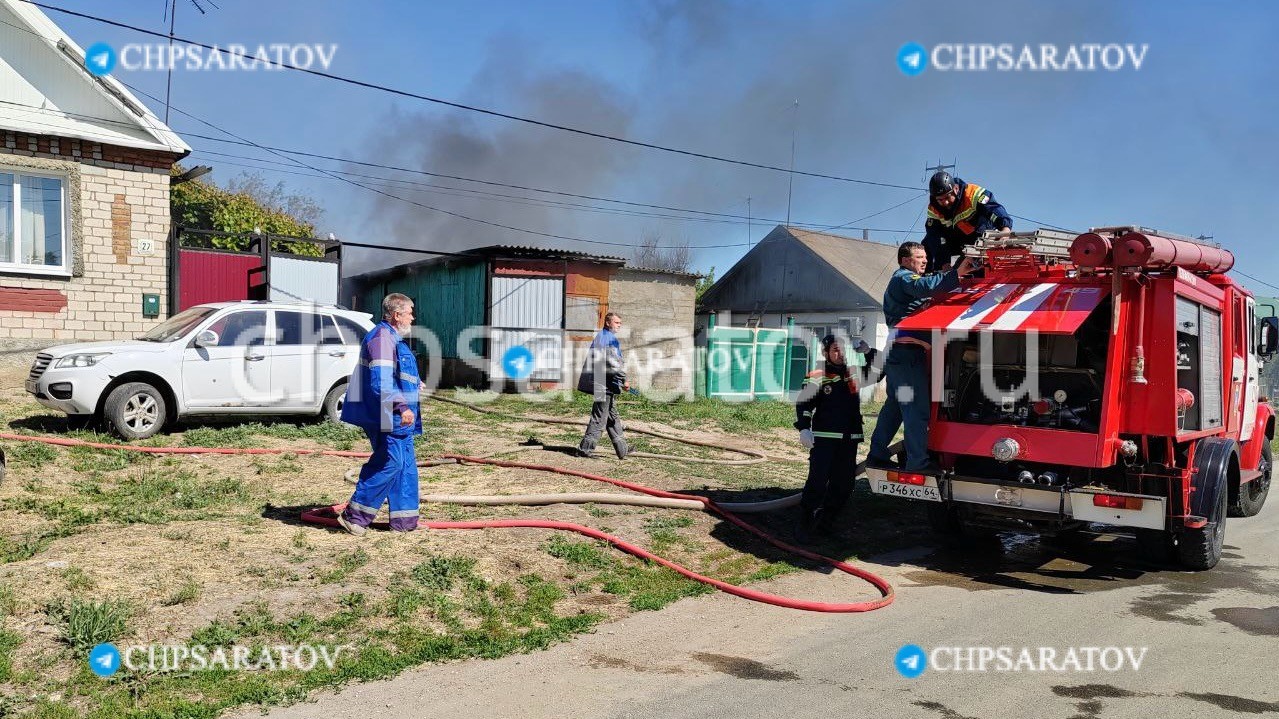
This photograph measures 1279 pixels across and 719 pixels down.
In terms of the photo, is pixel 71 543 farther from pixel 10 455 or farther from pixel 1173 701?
pixel 1173 701

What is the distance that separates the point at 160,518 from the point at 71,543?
89 centimetres

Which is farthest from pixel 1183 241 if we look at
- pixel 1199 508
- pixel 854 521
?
pixel 854 521

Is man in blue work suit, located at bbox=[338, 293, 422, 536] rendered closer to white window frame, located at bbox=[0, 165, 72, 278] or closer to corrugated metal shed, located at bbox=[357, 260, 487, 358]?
white window frame, located at bbox=[0, 165, 72, 278]

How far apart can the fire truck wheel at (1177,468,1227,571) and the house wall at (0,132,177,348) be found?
48.8 ft

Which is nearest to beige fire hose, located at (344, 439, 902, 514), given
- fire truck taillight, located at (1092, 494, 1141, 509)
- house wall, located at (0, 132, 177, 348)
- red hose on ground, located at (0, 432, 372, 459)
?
red hose on ground, located at (0, 432, 372, 459)

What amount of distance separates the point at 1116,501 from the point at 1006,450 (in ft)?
2.72

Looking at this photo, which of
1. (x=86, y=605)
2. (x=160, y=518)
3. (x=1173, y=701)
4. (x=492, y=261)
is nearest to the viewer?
(x=1173, y=701)

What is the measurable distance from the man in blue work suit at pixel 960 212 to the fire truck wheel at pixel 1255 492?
12.5 ft

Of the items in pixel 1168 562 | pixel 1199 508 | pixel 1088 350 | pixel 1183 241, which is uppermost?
pixel 1183 241

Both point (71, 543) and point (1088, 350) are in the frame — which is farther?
point (1088, 350)

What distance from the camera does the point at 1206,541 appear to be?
7.39 meters

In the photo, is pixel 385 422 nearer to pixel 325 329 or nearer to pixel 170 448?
pixel 170 448

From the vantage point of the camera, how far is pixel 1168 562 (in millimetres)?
7824

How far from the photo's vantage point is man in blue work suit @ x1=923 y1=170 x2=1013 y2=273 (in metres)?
8.58
